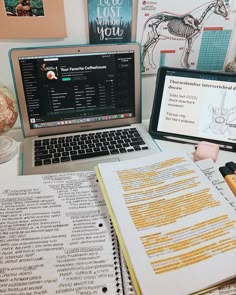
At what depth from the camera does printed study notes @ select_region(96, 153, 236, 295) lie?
0.41 metres

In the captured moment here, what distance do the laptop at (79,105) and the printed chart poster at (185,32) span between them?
0.08 meters

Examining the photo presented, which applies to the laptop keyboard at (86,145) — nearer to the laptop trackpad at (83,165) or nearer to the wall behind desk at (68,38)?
the laptop trackpad at (83,165)

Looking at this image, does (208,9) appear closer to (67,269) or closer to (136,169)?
(136,169)

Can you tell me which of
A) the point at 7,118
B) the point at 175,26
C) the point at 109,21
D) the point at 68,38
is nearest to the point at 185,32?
the point at 175,26

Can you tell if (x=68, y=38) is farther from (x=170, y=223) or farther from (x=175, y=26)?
(x=170, y=223)

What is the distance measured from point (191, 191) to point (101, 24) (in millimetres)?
531

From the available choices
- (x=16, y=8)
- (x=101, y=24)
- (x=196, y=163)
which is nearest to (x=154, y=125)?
(x=196, y=163)

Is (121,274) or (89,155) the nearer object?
(121,274)

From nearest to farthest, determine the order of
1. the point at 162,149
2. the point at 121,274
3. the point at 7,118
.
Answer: the point at 121,274, the point at 7,118, the point at 162,149

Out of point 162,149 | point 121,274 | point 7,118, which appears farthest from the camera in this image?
point 162,149

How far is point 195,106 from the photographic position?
758 millimetres

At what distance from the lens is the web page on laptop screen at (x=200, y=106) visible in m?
0.73

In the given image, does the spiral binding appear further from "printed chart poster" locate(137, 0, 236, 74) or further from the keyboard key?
"printed chart poster" locate(137, 0, 236, 74)

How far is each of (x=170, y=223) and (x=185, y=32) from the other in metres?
0.61
